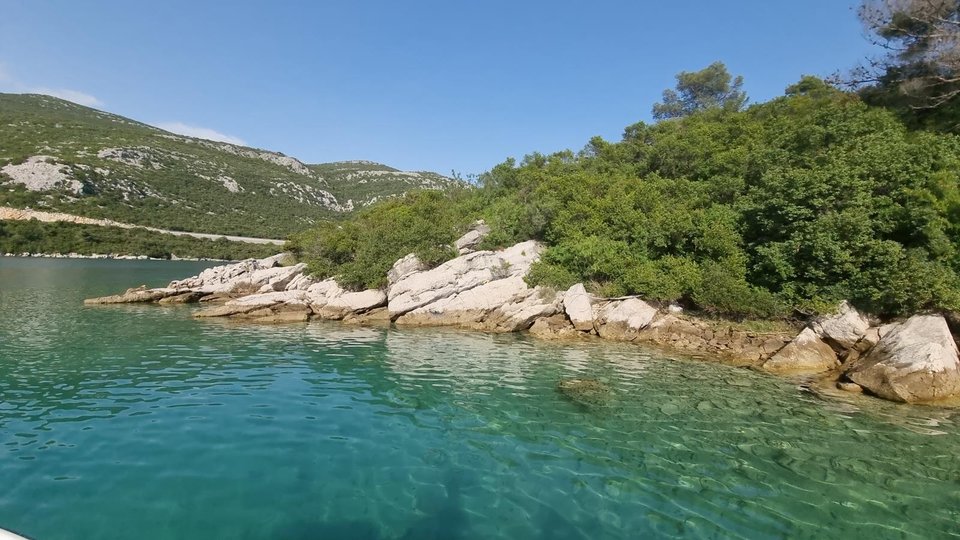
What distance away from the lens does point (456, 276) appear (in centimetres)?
3581

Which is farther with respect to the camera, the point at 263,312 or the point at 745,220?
the point at 263,312

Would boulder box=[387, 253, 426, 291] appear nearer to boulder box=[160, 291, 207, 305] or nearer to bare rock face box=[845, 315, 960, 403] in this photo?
boulder box=[160, 291, 207, 305]

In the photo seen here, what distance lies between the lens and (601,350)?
24750 mm

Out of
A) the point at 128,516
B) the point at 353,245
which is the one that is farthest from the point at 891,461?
the point at 353,245

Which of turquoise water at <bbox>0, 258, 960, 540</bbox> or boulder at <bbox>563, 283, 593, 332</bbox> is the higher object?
boulder at <bbox>563, 283, 593, 332</bbox>

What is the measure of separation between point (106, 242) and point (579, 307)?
427ft

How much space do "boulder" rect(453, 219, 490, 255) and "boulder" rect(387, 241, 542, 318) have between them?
409 cm

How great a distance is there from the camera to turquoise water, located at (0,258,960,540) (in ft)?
26.7

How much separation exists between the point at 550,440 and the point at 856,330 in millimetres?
18992

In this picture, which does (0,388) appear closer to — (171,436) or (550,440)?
(171,436)

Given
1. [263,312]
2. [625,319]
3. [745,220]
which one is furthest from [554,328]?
[263,312]

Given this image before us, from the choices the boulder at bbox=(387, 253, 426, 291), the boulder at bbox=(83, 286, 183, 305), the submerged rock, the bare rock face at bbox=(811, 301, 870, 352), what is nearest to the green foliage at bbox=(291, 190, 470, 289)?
the boulder at bbox=(387, 253, 426, 291)

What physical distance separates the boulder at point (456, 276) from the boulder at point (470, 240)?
4.09 meters

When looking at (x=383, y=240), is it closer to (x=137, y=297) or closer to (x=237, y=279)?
(x=237, y=279)
